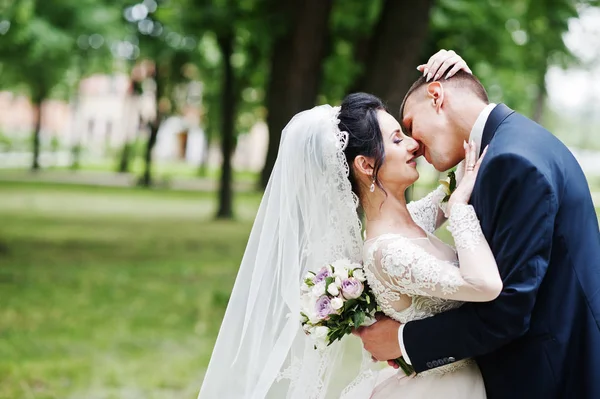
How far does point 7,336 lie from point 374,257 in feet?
23.8

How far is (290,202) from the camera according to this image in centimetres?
376

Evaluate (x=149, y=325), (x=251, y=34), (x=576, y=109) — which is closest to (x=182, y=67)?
(x=251, y=34)

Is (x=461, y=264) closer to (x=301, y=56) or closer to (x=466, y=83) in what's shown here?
(x=466, y=83)

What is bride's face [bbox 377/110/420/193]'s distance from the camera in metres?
3.32

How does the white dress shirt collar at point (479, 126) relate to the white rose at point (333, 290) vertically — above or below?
above

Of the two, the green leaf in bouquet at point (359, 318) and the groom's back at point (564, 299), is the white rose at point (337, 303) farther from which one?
the groom's back at point (564, 299)

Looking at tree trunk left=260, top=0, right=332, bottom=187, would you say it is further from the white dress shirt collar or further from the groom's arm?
the groom's arm

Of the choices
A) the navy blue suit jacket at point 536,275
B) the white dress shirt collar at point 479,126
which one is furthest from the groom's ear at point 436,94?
the navy blue suit jacket at point 536,275

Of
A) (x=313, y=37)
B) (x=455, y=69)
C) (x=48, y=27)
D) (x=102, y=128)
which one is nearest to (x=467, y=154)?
(x=455, y=69)

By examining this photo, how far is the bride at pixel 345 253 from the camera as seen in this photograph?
10.1 ft

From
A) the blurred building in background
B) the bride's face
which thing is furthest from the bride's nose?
the blurred building in background

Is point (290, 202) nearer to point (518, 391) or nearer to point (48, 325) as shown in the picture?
point (518, 391)

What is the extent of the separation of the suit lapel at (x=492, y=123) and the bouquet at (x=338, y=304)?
73 cm

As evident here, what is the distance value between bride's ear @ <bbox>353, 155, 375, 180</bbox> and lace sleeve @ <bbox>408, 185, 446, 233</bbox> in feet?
1.36
